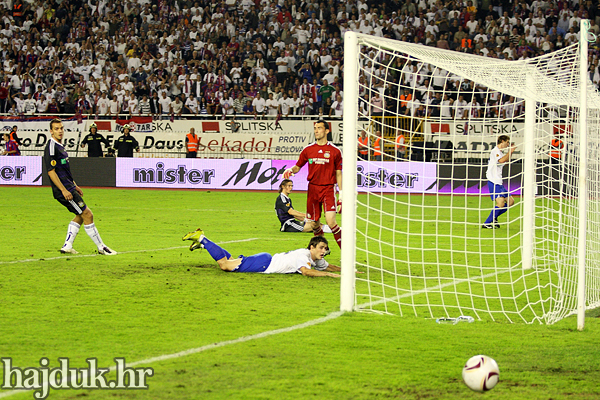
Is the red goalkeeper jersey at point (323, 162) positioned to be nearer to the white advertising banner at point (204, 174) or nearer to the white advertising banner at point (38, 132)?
the white advertising banner at point (204, 174)

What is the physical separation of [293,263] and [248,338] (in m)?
3.38

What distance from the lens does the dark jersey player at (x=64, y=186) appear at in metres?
10.8

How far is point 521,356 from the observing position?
580 centimetres

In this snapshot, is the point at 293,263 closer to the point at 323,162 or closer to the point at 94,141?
the point at 323,162

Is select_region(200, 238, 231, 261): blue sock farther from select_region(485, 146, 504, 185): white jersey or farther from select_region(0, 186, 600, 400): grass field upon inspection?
select_region(485, 146, 504, 185): white jersey

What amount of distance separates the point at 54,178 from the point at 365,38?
225 inches

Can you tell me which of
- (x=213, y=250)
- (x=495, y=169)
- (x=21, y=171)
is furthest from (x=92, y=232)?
(x=21, y=171)

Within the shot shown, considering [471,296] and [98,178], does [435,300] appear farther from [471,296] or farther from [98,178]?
[98,178]

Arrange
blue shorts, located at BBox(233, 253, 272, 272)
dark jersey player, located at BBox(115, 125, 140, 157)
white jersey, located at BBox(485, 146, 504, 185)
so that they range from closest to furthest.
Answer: blue shorts, located at BBox(233, 253, 272, 272)
white jersey, located at BBox(485, 146, 504, 185)
dark jersey player, located at BBox(115, 125, 140, 157)

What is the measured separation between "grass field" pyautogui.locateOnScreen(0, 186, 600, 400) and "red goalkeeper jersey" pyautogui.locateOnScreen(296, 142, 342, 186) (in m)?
1.71

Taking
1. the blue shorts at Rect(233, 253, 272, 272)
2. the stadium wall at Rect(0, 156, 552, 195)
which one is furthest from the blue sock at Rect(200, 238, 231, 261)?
the stadium wall at Rect(0, 156, 552, 195)

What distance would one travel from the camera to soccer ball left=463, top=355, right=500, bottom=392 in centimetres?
484

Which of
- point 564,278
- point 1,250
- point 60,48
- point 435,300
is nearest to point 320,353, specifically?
point 435,300

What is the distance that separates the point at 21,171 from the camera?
2791cm
